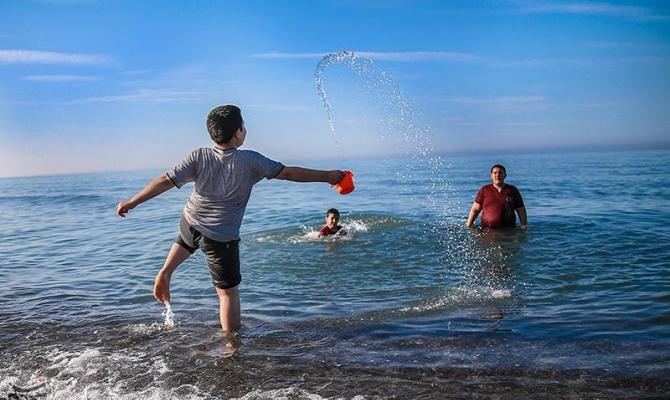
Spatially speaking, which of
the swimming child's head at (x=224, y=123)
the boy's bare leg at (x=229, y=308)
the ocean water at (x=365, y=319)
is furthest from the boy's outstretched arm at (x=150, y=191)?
the ocean water at (x=365, y=319)

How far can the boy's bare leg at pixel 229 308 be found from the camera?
5.94 metres

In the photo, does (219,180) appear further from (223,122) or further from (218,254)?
(218,254)

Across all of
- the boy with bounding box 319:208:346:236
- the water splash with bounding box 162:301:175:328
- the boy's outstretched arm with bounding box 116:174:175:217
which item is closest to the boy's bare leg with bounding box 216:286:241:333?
the water splash with bounding box 162:301:175:328

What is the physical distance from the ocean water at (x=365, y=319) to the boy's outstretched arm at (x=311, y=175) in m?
1.77

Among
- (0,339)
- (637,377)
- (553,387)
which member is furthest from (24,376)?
(637,377)

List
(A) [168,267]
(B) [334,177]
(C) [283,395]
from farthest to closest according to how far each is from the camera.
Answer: (A) [168,267], (B) [334,177], (C) [283,395]

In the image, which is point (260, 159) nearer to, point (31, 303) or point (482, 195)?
point (31, 303)

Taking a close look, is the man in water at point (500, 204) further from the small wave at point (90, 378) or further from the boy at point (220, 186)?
the small wave at point (90, 378)

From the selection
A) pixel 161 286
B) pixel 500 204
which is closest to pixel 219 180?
pixel 161 286

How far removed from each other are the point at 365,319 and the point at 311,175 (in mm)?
2374

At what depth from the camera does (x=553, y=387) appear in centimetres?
474

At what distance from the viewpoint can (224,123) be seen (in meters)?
5.31

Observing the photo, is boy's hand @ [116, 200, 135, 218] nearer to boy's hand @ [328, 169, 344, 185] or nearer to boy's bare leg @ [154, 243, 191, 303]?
boy's bare leg @ [154, 243, 191, 303]

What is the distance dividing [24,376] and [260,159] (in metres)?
3.06
